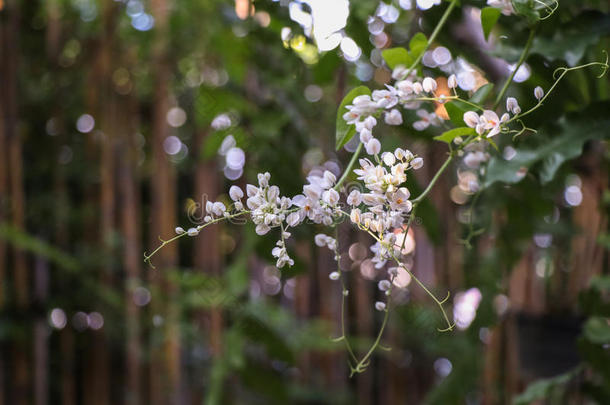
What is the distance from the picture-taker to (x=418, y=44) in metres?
0.40

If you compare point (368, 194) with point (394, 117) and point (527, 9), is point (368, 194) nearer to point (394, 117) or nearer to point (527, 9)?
point (394, 117)

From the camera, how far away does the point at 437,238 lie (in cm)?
81

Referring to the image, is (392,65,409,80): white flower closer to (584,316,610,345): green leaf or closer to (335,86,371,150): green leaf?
(335,86,371,150): green leaf

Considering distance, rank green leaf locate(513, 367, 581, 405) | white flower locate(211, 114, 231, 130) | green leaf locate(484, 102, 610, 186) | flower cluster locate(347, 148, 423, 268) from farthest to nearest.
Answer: white flower locate(211, 114, 231, 130), green leaf locate(513, 367, 581, 405), green leaf locate(484, 102, 610, 186), flower cluster locate(347, 148, 423, 268)

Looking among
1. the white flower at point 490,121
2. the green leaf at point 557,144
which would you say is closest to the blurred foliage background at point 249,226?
the green leaf at point 557,144

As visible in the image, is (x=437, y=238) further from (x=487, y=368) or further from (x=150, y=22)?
(x=150, y=22)

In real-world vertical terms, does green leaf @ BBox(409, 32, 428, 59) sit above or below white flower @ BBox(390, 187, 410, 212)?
above

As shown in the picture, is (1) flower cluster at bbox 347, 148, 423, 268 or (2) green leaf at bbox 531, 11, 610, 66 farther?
(2) green leaf at bbox 531, 11, 610, 66

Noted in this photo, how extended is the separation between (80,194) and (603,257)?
166cm

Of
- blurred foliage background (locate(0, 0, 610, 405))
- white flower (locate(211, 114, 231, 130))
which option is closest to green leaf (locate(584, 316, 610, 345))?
blurred foliage background (locate(0, 0, 610, 405))

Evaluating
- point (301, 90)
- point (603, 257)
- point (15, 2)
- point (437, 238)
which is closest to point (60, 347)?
point (15, 2)

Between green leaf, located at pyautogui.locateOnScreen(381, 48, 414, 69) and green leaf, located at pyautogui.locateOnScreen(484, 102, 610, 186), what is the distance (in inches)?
4.5

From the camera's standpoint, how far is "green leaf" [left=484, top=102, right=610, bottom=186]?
47 cm

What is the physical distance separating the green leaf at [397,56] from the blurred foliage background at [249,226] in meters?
0.07
